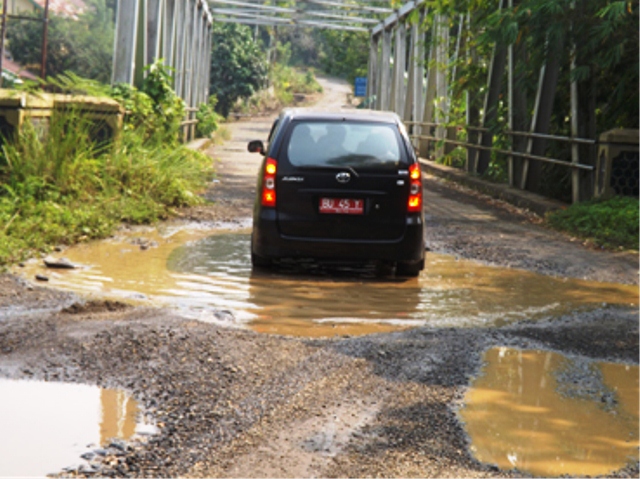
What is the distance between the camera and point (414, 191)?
8.98 metres

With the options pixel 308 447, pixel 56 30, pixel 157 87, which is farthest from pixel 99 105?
pixel 56 30

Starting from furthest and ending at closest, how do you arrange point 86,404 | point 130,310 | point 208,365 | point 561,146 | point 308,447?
point 561,146
point 130,310
point 208,365
point 86,404
point 308,447

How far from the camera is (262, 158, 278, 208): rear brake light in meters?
8.90

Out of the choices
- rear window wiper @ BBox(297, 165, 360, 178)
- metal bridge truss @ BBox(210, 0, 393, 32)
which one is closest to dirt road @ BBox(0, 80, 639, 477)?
A: rear window wiper @ BBox(297, 165, 360, 178)

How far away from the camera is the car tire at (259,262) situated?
9.20 meters

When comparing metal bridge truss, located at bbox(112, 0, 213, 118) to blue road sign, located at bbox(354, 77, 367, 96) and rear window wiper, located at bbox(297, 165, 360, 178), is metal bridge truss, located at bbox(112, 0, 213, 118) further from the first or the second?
blue road sign, located at bbox(354, 77, 367, 96)

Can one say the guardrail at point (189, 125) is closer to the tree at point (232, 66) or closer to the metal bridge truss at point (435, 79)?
the metal bridge truss at point (435, 79)

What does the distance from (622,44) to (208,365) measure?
10359 millimetres

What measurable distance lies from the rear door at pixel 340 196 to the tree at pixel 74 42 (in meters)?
18.1

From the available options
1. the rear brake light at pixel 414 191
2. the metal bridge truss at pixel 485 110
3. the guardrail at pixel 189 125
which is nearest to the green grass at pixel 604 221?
the metal bridge truss at pixel 485 110

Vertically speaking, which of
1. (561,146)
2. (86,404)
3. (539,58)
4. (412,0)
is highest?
(412,0)

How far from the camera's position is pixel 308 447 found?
4.33m

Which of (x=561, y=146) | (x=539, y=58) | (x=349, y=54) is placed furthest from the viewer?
(x=349, y=54)

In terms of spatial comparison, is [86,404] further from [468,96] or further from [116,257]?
[468,96]
